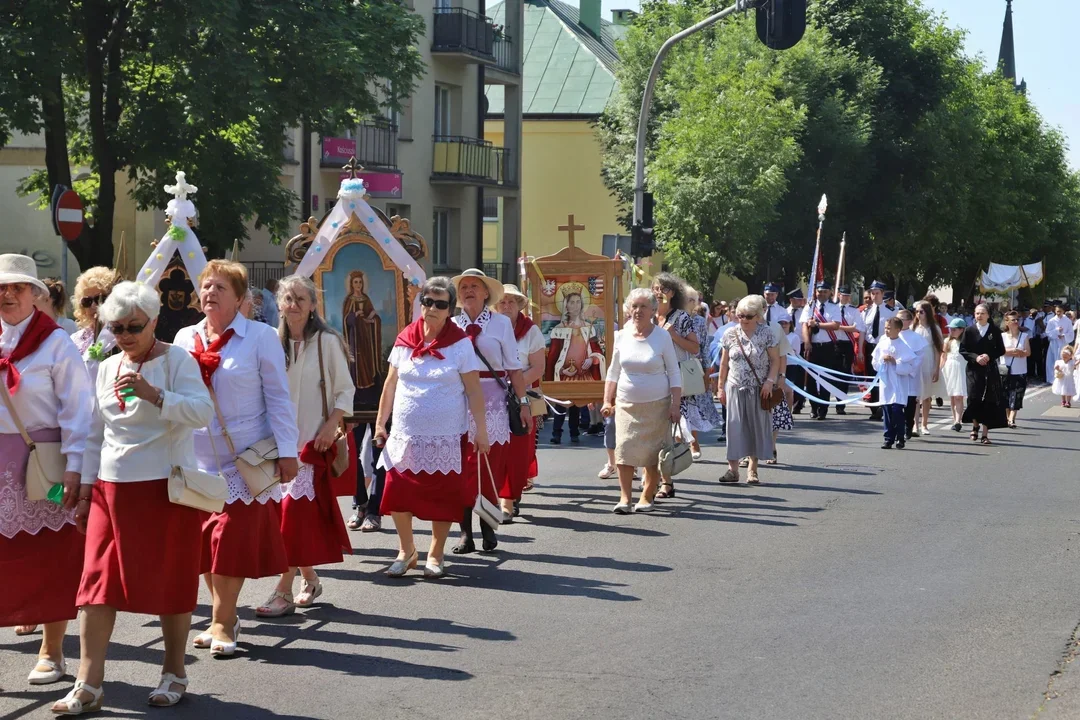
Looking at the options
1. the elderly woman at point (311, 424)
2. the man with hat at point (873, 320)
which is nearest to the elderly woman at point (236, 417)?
the elderly woman at point (311, 424)

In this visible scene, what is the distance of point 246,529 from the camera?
7336 millimetres

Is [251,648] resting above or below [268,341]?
below

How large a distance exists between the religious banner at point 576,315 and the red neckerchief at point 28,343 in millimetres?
10673

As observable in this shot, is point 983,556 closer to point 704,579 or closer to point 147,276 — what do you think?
point 704,579

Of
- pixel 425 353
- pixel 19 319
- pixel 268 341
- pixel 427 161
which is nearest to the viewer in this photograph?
pixel 19 319

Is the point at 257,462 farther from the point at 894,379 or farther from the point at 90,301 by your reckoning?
the point at 894,379

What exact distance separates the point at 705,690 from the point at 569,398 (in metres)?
10.5

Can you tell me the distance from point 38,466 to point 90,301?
221cm

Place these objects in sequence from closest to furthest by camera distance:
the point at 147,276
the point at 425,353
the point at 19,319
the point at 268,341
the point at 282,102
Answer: the point at 19,319 < the point at 268,341 < the point at 425,353 < the point at 147,276 < the point at 282,102

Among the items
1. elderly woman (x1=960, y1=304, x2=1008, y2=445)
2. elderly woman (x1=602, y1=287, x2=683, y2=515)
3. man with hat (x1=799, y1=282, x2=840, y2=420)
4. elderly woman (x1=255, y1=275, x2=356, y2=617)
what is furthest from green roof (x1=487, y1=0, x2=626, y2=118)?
elderly woman (x1=255, y1=275, x2=356, y2=617)

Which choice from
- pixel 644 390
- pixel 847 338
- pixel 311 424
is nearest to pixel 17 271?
pixel 311 424

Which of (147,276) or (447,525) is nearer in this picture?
(447,525)

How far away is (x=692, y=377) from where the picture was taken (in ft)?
51.2

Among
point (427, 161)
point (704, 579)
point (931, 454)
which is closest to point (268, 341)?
point (704, 579)
